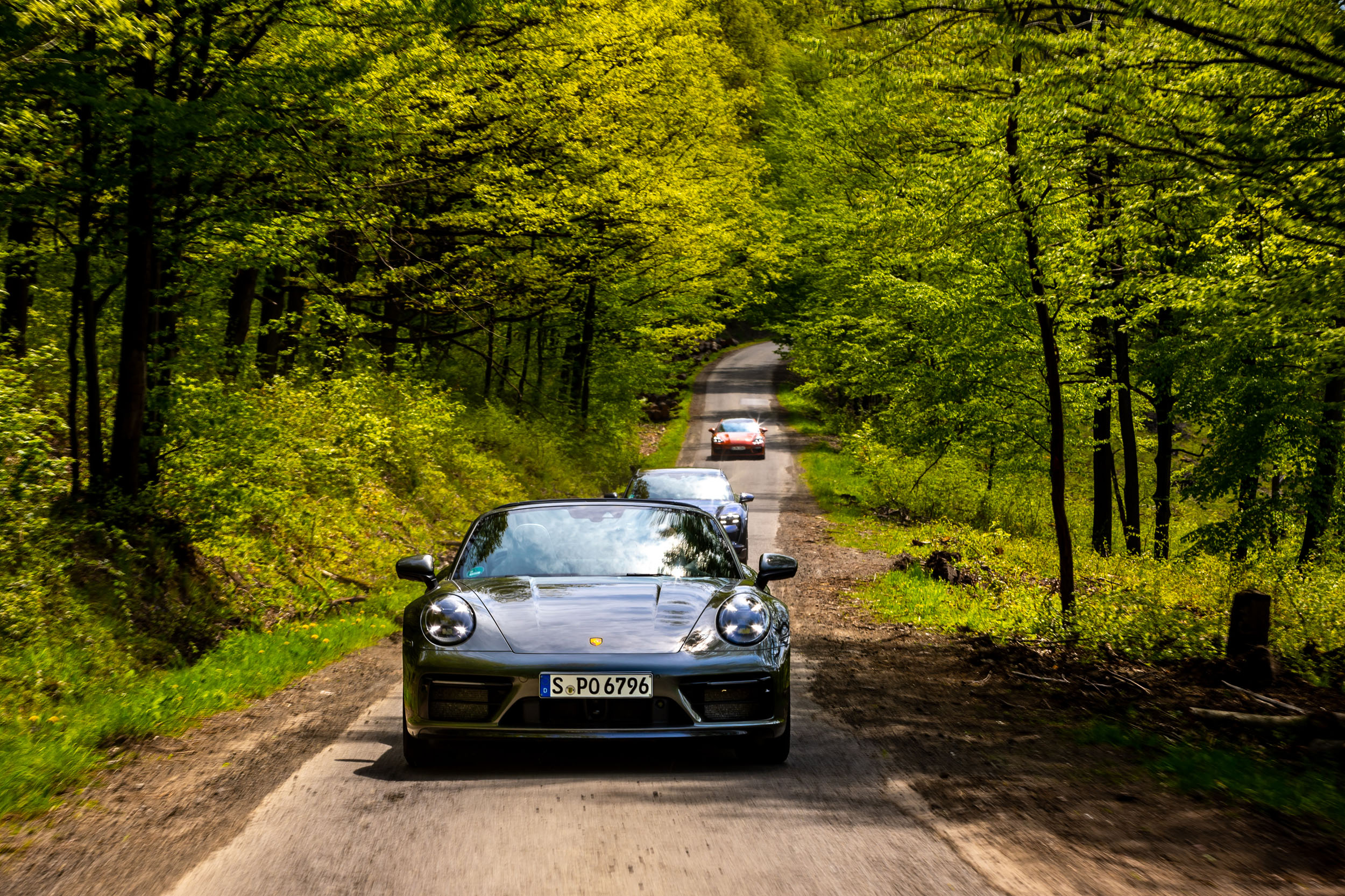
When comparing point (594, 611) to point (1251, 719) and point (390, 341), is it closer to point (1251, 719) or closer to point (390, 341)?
point (1251, 719)

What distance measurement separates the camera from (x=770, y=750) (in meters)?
5.28

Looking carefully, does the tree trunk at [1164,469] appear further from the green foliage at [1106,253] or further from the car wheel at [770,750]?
the car wheel at [770,750]

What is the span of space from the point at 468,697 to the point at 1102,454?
16.9 meters

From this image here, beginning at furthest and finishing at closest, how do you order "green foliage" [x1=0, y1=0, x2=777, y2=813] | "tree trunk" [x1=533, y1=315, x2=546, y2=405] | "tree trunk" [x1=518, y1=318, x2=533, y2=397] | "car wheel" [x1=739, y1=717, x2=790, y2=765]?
"tree trunk" [x1=533, y1=315, x2=546, y2=405] < "tree trunk" [x1=518, y1=318, x2=533, y2=397] < "green foliage" [x1=0, y1=0, x2=777, y2=813] < "car wheel" [x1=739, y1=717, x2=790, y2=765]

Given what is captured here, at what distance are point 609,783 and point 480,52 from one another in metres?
13.8

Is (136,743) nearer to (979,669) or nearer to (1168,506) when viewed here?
(979,669)

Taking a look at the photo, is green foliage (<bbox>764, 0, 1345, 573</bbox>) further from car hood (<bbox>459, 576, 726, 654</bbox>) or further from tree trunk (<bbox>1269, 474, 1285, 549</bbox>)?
car hood (<bbox>459, 576, 726, 654</bbox>)

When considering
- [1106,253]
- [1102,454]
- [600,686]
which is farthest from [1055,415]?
[1102,454]

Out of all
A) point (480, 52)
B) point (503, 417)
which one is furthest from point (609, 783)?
point (503, 417)

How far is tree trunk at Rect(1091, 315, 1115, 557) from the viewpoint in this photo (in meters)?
18.8

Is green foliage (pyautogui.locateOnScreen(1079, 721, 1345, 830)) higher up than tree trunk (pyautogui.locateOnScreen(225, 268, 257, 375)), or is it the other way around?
tree trunk (pyautogui.locateOnScreen(225, 268, 257, 375))

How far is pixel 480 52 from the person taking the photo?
16.0m

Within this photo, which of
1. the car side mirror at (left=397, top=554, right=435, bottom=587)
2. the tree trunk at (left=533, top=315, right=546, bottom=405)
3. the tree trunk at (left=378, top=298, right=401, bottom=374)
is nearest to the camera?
the car side mirror at (left=397, top=554, right=435, bottom=587)

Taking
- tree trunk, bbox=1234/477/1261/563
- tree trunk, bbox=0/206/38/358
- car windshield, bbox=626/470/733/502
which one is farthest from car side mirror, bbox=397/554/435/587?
tree trunk, bbox=1234/477/1261/563
